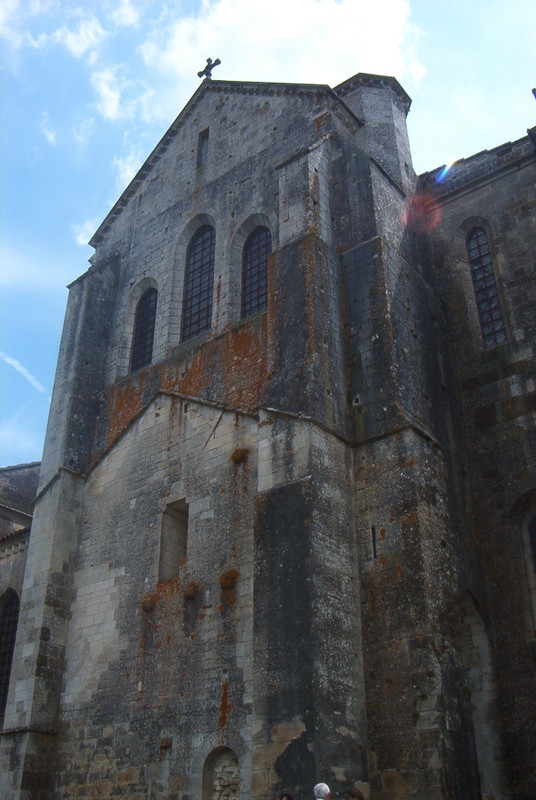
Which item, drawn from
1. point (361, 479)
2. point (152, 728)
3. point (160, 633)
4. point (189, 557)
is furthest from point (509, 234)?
point (152, 728)

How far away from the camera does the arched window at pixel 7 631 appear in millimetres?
16016

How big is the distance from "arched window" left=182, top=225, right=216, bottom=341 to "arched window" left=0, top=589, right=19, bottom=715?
22.2 feet

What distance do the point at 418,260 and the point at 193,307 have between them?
4388 millimetres

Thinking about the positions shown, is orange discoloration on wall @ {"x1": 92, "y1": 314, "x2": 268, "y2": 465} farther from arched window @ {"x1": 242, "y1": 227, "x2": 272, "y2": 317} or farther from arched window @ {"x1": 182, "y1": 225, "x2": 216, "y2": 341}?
arched window @ {"x1": 182, "y1": 225, "x2": 216, "y2": 341}

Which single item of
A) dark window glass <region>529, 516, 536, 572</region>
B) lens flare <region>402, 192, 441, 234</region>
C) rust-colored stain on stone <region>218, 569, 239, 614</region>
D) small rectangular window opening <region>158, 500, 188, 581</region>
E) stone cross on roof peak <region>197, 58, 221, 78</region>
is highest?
stone cross on roof peak <region>197, 58, 221, 78</region>

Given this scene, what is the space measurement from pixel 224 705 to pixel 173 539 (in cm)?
316

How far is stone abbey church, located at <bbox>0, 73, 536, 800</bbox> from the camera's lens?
9.69 metres

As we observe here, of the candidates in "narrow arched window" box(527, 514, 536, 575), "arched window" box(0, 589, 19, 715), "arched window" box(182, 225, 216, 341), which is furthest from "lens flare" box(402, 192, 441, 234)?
"arched window" box(0, 589, 19, 715)

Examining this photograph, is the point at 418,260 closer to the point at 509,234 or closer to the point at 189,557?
the point at 509,234

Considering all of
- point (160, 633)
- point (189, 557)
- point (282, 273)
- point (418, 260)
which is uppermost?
point (418, 260)

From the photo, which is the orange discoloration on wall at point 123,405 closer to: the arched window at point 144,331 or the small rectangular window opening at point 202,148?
the arched window at point 144,331

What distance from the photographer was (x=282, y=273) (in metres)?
12.4

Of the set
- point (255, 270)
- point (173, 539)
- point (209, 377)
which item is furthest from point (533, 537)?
point (255, 270)

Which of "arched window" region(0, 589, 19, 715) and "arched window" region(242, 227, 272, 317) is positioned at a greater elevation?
"arched window" region(242, 227, 272, 317)
